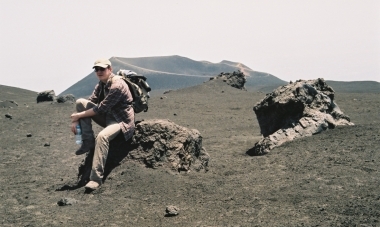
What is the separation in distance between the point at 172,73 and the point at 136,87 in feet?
158

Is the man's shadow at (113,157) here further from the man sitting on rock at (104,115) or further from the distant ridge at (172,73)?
the distant ridge at (172,73)

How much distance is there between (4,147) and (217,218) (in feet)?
23.6

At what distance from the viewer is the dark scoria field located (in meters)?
4.28

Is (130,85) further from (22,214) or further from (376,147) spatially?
(376,147)

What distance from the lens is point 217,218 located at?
4309mm

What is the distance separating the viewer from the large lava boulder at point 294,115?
320 inches

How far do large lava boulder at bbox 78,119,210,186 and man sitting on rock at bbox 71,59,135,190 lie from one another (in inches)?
10.5

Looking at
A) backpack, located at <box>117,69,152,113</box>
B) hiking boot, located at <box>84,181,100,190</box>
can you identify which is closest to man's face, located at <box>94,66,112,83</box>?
backpack, located at <box>117,69,152,113</box>

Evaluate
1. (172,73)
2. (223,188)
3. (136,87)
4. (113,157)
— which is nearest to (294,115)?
(223,188)

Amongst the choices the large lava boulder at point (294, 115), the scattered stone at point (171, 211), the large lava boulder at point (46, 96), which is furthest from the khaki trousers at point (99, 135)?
the large lava boulder at point (46, 96)

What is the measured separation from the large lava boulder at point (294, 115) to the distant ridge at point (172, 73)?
3477 cm

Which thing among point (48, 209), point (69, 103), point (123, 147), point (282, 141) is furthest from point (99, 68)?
point (69, 103)

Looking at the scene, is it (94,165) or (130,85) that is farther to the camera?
(130,85)

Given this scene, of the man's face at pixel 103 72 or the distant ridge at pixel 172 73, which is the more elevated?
the distant ridge at pixel 172 73
